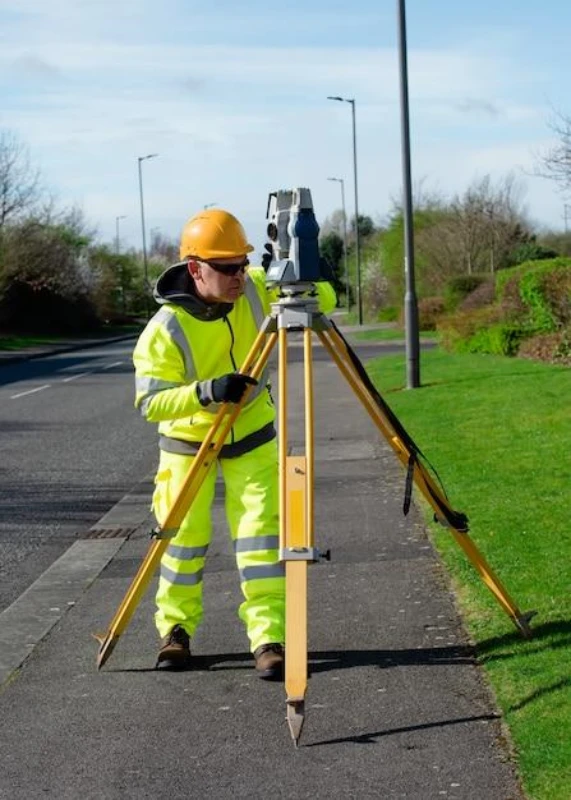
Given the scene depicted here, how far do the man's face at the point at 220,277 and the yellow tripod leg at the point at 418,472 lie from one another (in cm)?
42

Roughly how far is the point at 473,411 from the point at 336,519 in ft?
22.5

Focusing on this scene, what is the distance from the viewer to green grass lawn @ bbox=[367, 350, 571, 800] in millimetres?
4824

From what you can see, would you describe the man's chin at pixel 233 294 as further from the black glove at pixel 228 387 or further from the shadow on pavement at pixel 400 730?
the shadow on pavement at pixel 400 730

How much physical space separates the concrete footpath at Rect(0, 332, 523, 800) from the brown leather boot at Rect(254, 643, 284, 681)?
64 millimetres

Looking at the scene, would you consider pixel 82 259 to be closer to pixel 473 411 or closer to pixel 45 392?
pixel 45 392

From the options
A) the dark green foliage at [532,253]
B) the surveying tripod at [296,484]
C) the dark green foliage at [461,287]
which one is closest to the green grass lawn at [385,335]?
the dark green foliage at [461,287]

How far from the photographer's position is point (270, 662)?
224 inches

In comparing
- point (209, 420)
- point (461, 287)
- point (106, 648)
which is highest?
point (209, 420)

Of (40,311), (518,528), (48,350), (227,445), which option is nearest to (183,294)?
(227,445)

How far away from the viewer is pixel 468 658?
5820 mm

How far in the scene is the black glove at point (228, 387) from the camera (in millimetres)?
5391

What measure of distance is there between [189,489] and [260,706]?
0.91 meters

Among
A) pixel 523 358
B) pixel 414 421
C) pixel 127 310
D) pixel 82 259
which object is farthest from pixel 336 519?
pixel 127 310

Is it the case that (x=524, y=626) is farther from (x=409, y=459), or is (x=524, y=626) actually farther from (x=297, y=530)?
(x=297, y=530)
